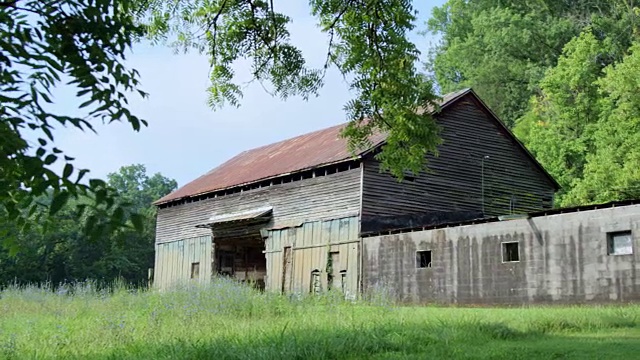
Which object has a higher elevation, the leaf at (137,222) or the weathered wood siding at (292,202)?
the weathered wood siding at (292,202)

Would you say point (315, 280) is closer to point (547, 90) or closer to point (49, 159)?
point (547, 90)

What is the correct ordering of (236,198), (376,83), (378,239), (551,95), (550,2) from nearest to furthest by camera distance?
(376,83) → (378,239) → (236,198) → (551,95) → (550,2)

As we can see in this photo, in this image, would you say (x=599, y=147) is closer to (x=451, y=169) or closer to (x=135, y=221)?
(x=451, y=169)

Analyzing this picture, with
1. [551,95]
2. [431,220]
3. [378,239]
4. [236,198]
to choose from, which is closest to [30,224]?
[378,239]

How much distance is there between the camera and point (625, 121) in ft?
115

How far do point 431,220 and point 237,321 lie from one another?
1492cm

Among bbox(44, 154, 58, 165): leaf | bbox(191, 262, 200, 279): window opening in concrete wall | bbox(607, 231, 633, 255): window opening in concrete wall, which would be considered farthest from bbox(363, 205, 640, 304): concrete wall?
bbox(44, 154, 58, 165): leaf

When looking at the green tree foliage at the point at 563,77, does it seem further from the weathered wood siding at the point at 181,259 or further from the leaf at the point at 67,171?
the leaf at the point at 67,171

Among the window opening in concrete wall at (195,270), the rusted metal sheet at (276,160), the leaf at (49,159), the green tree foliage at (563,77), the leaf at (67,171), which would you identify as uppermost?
the green tree foliage at (563,77)

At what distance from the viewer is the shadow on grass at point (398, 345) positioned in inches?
373

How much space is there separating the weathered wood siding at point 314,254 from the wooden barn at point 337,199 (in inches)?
1.5

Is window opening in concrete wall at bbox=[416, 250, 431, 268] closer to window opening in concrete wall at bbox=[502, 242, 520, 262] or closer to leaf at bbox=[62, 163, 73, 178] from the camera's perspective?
window opening in concrete wall at bbox=[502, 242, 520, 262]

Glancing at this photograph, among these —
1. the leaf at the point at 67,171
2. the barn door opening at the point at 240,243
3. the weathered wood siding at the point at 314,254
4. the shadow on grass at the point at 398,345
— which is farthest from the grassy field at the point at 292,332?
the barn door opening at the point at 240,243

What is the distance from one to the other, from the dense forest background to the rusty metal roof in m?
5.44
